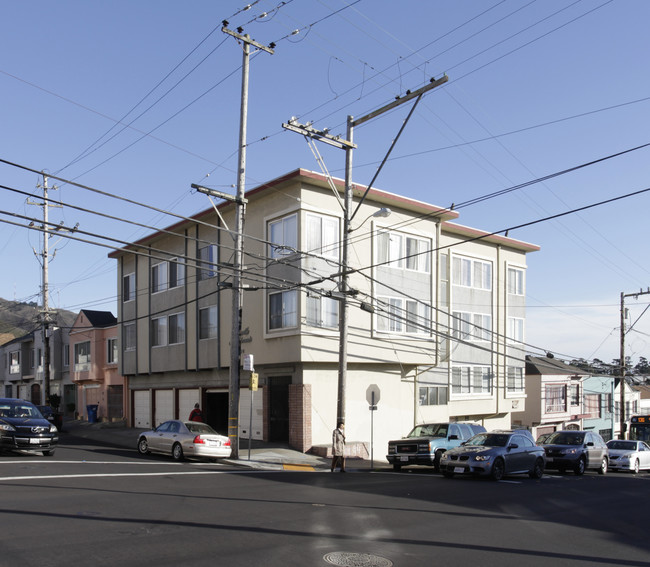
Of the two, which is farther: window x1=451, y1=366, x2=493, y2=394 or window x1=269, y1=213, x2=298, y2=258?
window x1=451, y1=366, x2=493, y2=394

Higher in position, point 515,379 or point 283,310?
point 283,310

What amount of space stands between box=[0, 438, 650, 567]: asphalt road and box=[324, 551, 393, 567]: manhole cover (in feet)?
0.08

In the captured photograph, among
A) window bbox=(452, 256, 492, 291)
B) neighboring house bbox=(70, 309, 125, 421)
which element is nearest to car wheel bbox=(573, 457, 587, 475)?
window bbox=(452, 256, 492, 291)

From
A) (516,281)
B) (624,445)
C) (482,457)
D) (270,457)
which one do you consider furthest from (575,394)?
(482,457)

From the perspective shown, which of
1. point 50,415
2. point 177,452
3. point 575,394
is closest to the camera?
point 177,452

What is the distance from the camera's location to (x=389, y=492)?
1425cm

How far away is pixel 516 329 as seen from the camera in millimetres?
38062

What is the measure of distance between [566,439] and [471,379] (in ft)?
33.4

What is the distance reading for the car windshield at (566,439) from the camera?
2434 cm

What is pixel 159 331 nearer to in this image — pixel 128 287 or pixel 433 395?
pixel 128 287

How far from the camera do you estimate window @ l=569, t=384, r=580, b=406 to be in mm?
49906

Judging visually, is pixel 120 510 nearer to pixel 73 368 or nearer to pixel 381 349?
pixel 381 349

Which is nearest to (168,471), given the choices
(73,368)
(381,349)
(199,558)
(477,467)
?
(477,467)

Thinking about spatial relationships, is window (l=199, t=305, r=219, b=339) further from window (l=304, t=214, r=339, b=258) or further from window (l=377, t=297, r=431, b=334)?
window (l=377, t=297, r=431, b=334)
